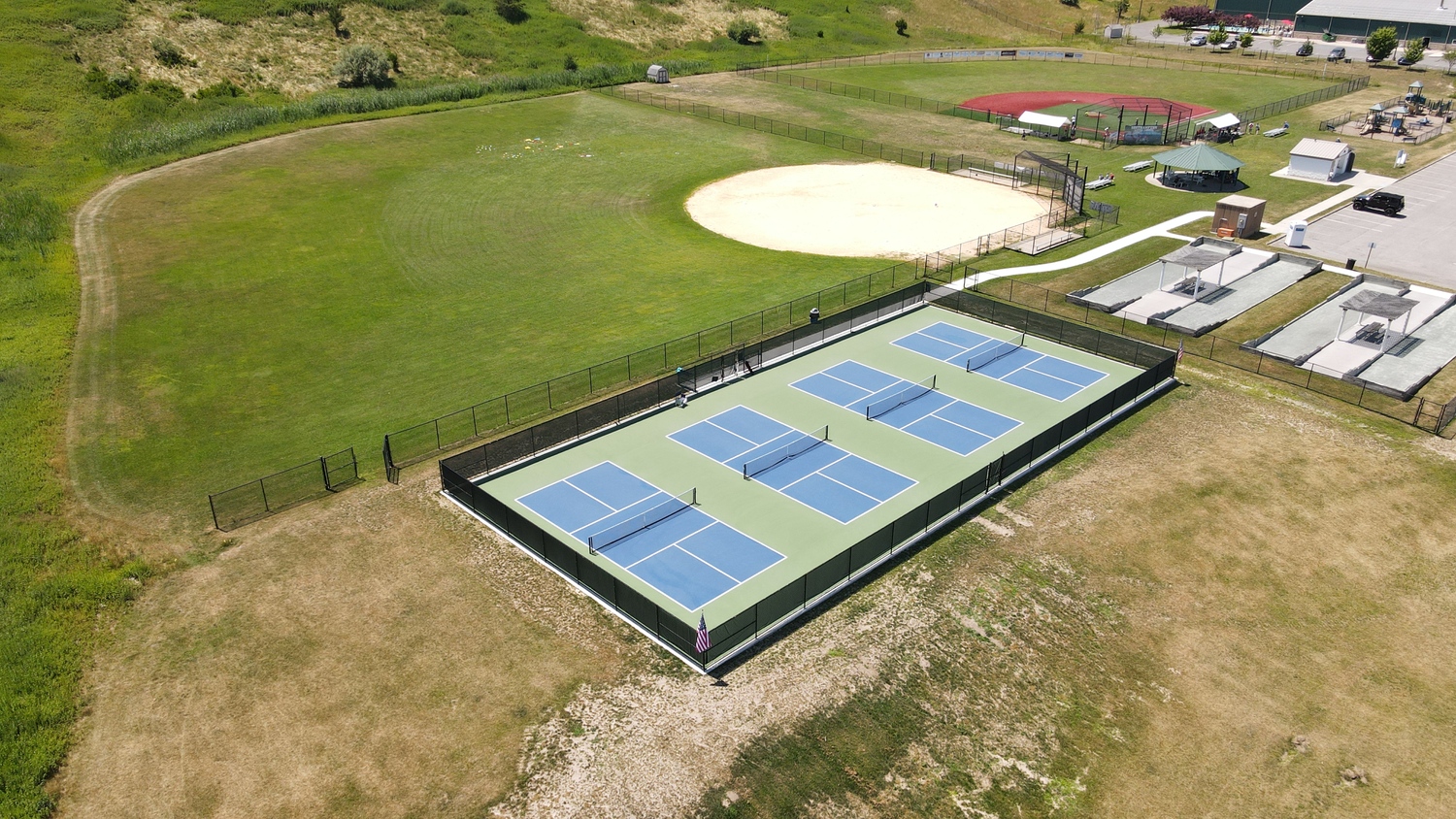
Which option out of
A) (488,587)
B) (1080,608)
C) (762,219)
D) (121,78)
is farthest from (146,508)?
(121,78)

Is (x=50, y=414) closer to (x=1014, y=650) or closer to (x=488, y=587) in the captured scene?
(x=488, y=587)

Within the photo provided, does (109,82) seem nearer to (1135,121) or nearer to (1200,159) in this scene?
(1200,159)

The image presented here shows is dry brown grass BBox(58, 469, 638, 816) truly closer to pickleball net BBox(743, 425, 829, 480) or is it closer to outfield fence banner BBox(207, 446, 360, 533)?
outfield fence banner BBox(207, 446, 360, 533)

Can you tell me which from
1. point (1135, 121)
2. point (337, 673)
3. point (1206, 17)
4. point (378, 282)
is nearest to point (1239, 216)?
point (1135, 121)

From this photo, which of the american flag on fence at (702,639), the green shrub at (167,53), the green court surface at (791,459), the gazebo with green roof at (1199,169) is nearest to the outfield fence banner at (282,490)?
the green court surface at (791,459)

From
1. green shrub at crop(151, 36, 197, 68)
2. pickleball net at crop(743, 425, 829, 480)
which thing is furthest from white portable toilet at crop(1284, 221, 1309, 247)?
green shrub at crop(151, 36, 197, 68)

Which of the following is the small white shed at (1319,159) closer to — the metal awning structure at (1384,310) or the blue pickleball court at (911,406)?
the metal awning structure at (1384,310)
